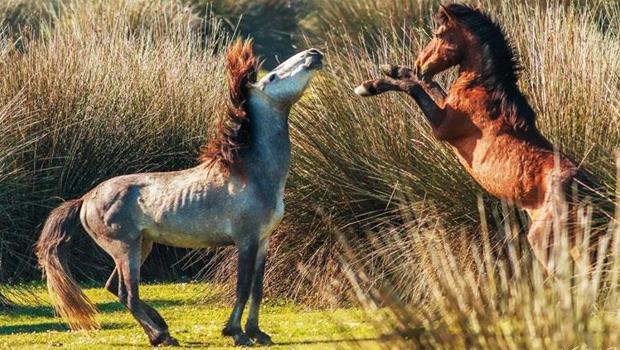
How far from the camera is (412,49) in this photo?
47.1 feet

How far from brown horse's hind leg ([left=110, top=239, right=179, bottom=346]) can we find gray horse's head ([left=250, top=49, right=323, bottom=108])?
1.44 meters

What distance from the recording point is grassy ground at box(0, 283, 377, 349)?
10789mm

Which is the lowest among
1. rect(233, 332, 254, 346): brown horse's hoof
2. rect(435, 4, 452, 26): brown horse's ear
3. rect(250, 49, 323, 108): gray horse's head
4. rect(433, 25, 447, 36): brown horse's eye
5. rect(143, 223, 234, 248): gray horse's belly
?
rect(233, 332, 254, 346): brown horse's hoof

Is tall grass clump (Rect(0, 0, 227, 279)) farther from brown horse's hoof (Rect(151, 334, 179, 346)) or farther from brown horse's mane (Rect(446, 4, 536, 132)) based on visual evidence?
brown horse's mane (Rect(446, 4, 536, 132))

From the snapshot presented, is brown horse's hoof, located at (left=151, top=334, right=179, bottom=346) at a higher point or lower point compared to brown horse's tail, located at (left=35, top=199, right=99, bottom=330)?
lower

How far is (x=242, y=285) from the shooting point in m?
10.4

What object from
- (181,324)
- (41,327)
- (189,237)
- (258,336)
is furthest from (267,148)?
(41,327)

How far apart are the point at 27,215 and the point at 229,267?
2492 millimetres

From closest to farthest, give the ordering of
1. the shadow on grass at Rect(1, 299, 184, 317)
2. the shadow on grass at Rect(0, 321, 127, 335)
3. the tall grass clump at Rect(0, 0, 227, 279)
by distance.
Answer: the shadow on grass at Rect(0, 321, 127, 335), the shadow on grass at Rect(1, 299, 184, 317), the tall grass clump at Rect(0, 0, 227, 279)

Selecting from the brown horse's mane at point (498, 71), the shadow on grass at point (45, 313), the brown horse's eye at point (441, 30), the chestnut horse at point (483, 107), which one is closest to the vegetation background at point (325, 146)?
the chestnut horse at point (483, 107)

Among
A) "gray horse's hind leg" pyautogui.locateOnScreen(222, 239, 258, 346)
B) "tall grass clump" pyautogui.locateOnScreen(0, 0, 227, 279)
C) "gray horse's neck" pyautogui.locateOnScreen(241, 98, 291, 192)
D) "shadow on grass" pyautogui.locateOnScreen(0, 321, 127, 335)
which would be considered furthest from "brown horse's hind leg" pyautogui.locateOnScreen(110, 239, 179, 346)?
"tall grass clump" pyautogui.locateOnScreen(0, 0, 227, 279)

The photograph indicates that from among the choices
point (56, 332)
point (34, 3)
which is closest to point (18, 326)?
point (56, 332)

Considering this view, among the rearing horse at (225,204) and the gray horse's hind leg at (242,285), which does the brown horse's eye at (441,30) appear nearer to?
the rearing horse at (225,204)

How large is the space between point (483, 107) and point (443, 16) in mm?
730
